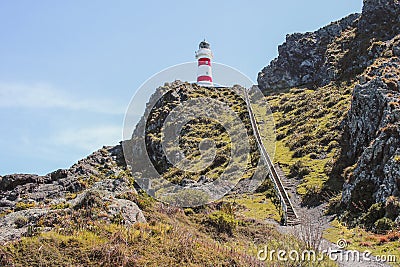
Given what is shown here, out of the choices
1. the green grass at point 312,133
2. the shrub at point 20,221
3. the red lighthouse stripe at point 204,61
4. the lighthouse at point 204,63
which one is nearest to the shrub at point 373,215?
the green grass at point 312,133

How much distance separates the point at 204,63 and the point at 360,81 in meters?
34.6

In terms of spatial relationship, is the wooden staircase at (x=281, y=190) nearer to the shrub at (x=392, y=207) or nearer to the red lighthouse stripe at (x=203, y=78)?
the shrub at (x=392, y=207)

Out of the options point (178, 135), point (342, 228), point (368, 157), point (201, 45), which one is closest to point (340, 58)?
point (201, 45)

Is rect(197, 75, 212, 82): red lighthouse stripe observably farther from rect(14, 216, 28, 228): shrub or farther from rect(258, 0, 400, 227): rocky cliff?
rect(14, 216, 28, 228): shrub

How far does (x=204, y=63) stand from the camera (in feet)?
207

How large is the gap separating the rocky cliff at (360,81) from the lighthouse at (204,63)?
1460cm

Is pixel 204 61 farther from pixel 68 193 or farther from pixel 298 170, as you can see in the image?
A: pixel 68 193

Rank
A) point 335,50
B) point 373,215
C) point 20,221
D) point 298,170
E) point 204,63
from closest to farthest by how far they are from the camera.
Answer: point 20,221
point 373,215
point 298,170
point 204,63
point 335,50

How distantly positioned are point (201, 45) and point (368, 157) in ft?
155

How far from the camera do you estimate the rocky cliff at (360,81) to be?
19.3 meters

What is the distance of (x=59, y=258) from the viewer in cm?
1006

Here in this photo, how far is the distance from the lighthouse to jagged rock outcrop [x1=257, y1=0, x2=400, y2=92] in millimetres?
16926

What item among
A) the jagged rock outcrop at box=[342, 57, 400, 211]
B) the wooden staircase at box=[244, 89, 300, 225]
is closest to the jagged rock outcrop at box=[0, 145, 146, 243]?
the wooden staircase at box=[244, 89, 300, 225]

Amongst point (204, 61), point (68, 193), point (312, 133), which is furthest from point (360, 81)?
point (204, 61)
